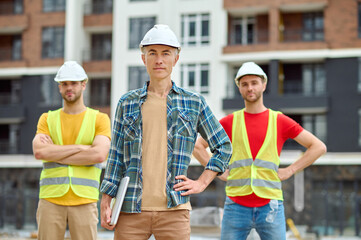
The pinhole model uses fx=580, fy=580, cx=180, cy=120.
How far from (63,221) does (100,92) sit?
32.4 meters

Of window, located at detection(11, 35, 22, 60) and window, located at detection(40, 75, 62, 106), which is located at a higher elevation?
window, located at detection(11, 35, 22, 60)

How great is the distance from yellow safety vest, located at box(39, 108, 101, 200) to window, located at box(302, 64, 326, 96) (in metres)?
28.9

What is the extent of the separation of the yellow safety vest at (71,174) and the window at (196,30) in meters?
28.9

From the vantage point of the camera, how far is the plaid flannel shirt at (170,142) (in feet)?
12.7

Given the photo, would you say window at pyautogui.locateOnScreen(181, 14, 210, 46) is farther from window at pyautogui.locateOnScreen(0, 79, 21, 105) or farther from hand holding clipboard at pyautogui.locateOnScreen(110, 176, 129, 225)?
hand holding clipboard at pyautogui.locateOnScreen(110, 176, 129, 225)

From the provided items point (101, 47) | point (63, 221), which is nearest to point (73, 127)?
point (63, 221)

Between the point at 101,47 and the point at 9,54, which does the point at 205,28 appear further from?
the point at 9,54

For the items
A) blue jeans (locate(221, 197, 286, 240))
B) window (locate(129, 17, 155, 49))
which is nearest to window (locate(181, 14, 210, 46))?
window (locate(129, 17, 155, 49))

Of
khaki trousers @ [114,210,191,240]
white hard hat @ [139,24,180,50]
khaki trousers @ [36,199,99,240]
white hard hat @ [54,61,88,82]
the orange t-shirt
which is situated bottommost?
khaki trousers @ [36,199,99,240]

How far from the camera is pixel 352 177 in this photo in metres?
30.8

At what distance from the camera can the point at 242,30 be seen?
35.0m

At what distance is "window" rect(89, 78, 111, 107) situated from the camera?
37375 mm

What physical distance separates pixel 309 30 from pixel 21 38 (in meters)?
18.9

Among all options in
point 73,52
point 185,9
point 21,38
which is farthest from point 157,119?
point 21,38
